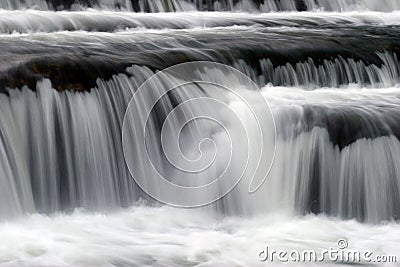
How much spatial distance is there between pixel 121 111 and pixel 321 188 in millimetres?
1909

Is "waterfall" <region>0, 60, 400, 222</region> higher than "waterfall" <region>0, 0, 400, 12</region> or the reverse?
the reverse

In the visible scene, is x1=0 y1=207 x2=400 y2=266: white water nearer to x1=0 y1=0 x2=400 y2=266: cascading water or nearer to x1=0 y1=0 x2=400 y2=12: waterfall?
x1=0 y1=0 x2=400 y2=266: cascading water

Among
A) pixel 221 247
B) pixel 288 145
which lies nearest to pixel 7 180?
Answer: pixel 221 247

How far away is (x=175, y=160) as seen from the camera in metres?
7.62

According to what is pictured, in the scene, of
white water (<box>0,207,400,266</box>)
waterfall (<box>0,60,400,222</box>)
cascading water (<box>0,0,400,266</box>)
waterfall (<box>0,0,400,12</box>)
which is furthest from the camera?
waterfall (<box>0,0,400,12</box>)

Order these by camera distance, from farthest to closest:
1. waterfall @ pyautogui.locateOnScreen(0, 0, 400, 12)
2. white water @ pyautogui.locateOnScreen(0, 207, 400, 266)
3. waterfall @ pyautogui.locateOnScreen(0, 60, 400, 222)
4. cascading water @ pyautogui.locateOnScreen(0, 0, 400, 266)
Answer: waterfall @ pyautogui.locateOnScreen(0, 0, 400, 12), waterfall @ pyautogui.locateOnScreen(0, 60, 400, 222), cascading water @ pyautogui.locateOnScreen(0, 0, 400, 266), white water @ pyautogui.locateOnScreen(0, 207, 400, 266)

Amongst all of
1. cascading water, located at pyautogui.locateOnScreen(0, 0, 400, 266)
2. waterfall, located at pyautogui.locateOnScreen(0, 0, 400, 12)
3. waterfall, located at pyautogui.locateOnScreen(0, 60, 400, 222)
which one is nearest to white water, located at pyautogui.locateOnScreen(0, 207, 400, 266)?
cascading water, located at pyautogui.locateOnScreen(0, 0, 400, 266)

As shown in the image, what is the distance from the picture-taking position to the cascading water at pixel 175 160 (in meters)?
6.72

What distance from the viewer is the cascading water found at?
672 centimetres

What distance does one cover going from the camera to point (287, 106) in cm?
788

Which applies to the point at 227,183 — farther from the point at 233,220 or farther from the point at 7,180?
the point at 7,180

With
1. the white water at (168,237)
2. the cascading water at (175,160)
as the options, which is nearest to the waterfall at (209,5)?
the cascading water at (175,160)

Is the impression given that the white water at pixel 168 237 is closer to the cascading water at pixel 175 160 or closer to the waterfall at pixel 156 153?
the cascading water at pixel 175 160

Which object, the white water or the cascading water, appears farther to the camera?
the cascading water
